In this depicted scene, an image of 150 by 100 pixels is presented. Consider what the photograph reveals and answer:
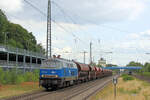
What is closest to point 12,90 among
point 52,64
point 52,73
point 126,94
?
point 52,73

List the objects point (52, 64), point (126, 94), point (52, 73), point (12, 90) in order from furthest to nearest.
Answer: point (52, 64) → point (12, 90) → point (52, 73) → point (126, 94)

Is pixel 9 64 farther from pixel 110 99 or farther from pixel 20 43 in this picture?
pixel 20 43

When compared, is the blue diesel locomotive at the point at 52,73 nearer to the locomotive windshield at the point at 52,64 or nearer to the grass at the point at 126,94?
the locomotive windshield at the point at 52,64

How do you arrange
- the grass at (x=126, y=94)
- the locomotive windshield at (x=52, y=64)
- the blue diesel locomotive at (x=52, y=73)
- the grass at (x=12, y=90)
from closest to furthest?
the grass at (x=126, y=94)
the grass at (x=12, y=90)
the blue diesel locomotive at (x=52, y=73)
the locomotive windshield at (x=52, y=64)

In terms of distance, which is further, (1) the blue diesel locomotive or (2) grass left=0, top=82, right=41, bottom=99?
(1) the blue diesel locomotive

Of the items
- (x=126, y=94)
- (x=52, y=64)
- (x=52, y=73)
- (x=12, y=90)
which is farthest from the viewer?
(x=52, y=64)

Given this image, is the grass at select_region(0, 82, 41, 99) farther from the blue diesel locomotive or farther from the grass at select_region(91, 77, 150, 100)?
the grass at select_region(91, 77, 150, 100)

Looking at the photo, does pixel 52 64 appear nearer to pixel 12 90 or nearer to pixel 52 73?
pixel 52 73

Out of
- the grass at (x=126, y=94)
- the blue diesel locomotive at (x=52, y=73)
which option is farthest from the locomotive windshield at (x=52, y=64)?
the grass at (x=126, y=94)

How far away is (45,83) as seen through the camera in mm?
26281

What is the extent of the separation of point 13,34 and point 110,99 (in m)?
85.5

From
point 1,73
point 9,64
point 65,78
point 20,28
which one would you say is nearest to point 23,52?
point 9,64

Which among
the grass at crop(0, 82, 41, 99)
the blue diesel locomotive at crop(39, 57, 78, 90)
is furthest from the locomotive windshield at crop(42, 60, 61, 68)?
the grass at crop(0, 82, 41, 99)

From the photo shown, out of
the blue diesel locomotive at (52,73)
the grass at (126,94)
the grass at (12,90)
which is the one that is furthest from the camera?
the blue diesel locomotive at (52,73)
